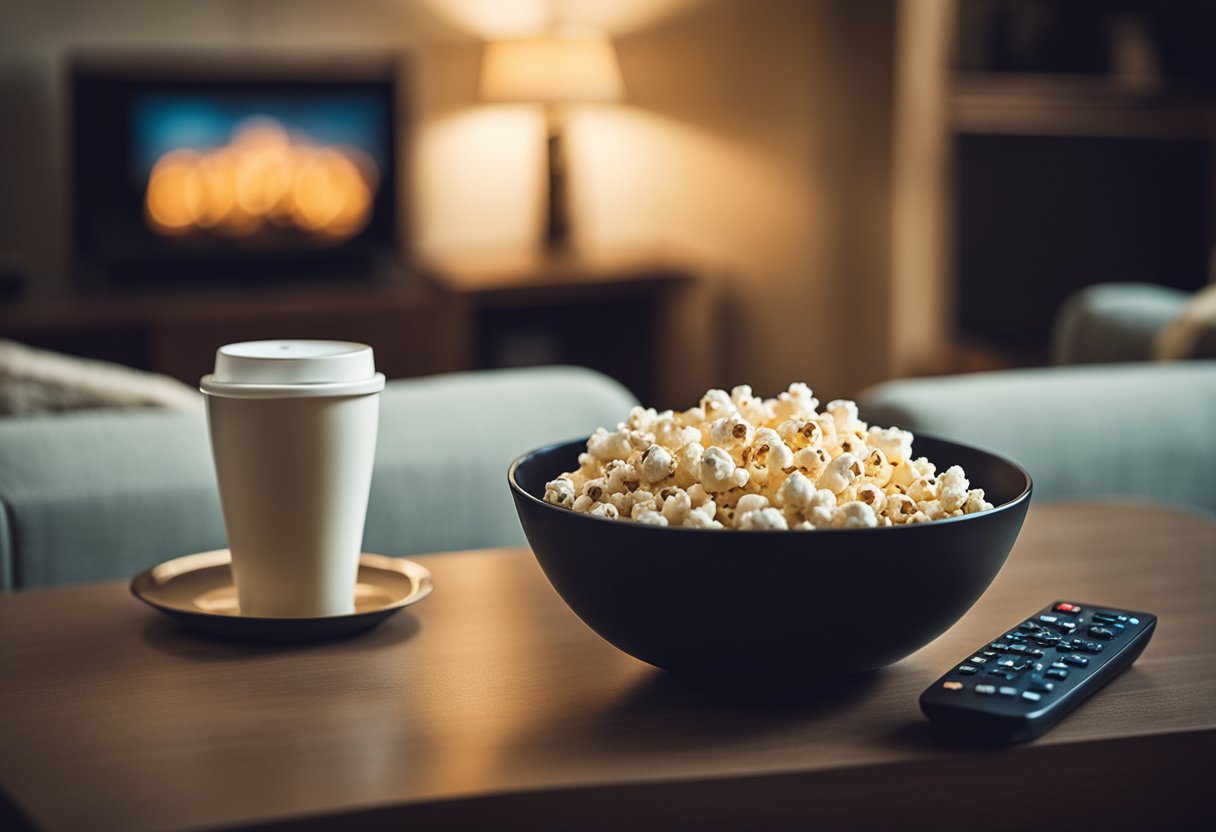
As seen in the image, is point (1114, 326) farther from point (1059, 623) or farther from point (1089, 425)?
point (1059, 623)

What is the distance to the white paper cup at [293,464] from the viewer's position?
0.84m

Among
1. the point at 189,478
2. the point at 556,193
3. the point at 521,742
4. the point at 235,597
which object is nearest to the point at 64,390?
the point at 189,478

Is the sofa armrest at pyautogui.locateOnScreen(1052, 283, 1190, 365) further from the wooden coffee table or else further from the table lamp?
the table lamp

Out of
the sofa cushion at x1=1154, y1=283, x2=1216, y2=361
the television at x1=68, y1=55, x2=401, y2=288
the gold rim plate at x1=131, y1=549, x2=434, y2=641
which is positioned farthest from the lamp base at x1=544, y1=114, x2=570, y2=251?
the gold rim plate at x1=131, y1=549, x2=434, y2=641

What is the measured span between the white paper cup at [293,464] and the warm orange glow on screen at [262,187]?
3039mm

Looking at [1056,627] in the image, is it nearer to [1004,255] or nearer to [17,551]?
[17,551]

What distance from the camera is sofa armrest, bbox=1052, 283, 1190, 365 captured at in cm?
218

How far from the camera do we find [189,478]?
4.18ft

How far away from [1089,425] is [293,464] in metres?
1.01

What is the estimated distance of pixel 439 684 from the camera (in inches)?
31.7

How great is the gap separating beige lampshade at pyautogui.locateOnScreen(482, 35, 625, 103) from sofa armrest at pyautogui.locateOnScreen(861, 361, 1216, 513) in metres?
2.37

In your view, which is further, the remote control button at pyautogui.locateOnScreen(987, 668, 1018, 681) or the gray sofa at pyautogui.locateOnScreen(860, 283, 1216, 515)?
the gray sofa at pyautogui.locateOnScreen(860, 283, 1216, 515)

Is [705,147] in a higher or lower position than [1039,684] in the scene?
higher

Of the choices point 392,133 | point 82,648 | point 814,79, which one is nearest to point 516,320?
point 392,133
